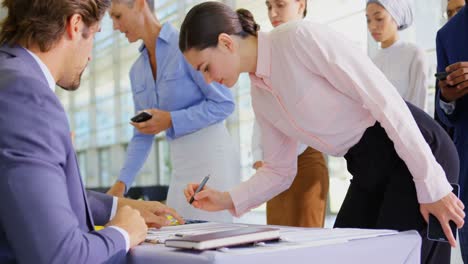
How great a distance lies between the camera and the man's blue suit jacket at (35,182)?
1085 millimetres

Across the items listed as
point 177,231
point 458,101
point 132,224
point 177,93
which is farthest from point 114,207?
point 458,101

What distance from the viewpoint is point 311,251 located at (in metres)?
1.17

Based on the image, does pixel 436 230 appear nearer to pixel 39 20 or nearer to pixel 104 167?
pixel 39 20

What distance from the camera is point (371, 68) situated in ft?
5.33

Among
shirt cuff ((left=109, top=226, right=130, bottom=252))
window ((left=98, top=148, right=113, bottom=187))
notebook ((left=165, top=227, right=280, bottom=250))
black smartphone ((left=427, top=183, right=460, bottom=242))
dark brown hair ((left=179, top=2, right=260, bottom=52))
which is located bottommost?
window ((left=98, top=148, right=113, bottom=187))

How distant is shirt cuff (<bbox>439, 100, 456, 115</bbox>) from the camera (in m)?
2.24

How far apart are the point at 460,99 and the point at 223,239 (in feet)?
4.74

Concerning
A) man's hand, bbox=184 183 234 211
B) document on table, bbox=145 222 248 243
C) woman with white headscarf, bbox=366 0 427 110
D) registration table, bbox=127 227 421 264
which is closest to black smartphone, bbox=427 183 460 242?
registration table, bbox=127 227 421 264

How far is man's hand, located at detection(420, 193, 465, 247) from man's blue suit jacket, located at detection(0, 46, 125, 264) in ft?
2.68

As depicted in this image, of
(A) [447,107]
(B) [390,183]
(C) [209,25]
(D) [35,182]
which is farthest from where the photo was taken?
(A) [447,107]

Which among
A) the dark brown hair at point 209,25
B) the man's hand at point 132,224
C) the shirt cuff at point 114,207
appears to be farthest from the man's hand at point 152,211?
the dark brown hair at point 209,25

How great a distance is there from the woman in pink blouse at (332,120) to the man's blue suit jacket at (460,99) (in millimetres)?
596

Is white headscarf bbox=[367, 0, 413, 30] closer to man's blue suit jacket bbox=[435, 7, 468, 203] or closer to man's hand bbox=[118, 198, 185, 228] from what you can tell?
man's blue suit jacket bbox=[435, 7, 468, 203]

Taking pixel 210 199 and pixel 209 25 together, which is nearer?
pixel 209 25
